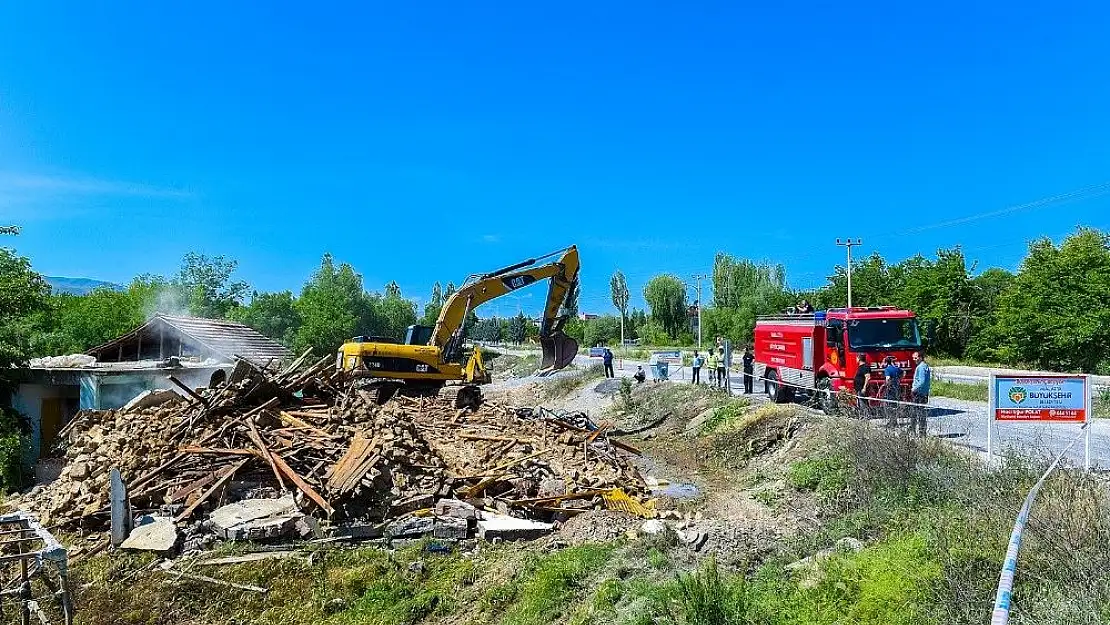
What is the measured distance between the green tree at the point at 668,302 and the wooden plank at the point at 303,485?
6738 cm

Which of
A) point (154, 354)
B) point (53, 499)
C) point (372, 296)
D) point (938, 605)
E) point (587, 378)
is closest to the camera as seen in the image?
point (938, 605)

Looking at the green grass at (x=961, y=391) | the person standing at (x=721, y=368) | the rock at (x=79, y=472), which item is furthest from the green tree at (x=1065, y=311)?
the rock at (x=79, y=472)

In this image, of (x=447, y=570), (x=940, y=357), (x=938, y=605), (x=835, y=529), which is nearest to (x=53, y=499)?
(x=447, y=570)

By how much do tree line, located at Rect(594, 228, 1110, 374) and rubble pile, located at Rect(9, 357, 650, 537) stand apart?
10552 millimetres

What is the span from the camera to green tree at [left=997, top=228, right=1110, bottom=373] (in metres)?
35.7

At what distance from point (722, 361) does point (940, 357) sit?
27650 mm

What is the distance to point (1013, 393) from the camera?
10.6 m

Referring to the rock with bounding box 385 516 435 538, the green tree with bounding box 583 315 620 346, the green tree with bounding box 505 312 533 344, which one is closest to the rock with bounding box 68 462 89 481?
the rock with bounding box 385 516 435 538

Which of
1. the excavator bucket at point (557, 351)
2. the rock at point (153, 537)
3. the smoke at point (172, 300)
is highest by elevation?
the smoke at point (172, 300)

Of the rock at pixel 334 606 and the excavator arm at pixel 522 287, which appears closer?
the rock at pixel 334 606

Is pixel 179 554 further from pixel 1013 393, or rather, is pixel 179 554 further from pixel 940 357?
pixel 940 357

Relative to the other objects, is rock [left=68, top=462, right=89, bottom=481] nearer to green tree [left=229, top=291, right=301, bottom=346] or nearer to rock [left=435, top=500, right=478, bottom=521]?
rock [left=435, top=500, right=478, bottom=521]

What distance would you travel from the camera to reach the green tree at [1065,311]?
117 feet

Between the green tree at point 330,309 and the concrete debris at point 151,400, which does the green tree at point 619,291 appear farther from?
the concrete debris at point 151,400
